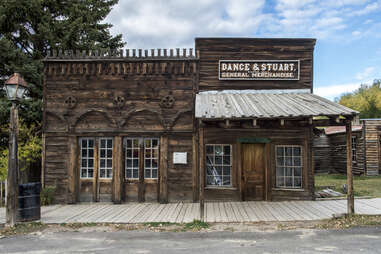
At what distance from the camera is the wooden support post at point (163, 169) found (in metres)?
9.34

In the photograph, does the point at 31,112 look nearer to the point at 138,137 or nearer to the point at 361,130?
the point at 138,137

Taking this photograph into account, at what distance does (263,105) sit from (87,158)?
6.70 meters

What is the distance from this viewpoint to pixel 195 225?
680 centimetres

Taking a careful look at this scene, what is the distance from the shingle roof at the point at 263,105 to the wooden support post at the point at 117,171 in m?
3.41

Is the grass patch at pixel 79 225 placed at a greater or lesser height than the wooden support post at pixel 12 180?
lesser

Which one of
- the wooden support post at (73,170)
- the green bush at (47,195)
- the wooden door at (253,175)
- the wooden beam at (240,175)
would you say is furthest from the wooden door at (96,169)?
the wooden door at (253,175)

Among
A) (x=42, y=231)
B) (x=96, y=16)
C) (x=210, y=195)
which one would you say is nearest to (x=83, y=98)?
(x=42, y=231)

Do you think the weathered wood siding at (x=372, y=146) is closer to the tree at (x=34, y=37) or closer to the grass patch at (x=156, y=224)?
the grass patch at (x=156, y=224)

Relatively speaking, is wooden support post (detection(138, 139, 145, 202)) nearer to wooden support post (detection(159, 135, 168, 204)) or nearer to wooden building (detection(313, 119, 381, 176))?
wooden support post (detection(159, 135, 168, 204))

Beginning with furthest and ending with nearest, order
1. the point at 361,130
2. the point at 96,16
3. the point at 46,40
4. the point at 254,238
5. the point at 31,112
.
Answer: the point at 361,130
the point at 96,16
the point at 46,40
the point at 31,112
the point at 254,238

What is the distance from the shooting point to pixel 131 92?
Result: 32.1 ft

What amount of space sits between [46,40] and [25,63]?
196 cm

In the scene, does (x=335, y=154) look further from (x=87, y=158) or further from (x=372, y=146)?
(x=87, y=158)

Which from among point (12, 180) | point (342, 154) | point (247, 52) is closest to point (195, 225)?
point (12, 180)
